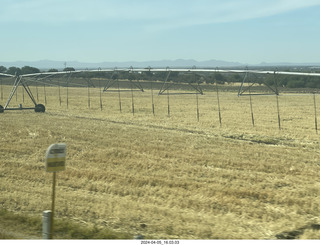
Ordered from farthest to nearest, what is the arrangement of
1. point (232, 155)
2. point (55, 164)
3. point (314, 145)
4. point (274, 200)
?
1. point (314, 145)
2. point (232, 155)
3. point (274, 200)
4. point (55, 164)

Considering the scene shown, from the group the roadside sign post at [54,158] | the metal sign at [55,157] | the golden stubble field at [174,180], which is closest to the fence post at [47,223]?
the roadside sign post at [54,158]

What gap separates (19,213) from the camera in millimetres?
11711

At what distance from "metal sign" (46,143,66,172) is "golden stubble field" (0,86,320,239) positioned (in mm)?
2509

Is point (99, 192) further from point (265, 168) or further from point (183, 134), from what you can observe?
point (183, 134)

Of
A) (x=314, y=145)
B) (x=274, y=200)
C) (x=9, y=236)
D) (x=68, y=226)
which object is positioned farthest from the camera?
(x=314, y=145)

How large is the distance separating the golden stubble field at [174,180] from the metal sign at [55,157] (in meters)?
2.51

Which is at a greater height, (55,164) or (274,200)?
(55,164)

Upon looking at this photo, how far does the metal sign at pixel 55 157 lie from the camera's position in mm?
8828

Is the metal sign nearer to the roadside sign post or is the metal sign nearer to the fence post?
the roadside sign post

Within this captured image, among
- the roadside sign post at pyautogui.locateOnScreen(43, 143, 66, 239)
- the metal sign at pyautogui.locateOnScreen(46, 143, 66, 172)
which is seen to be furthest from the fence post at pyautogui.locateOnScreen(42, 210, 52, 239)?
the metal sign at pyautogui.locateOnScreen(46, 143, 66, 172)

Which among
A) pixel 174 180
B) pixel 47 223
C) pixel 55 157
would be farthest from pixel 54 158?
pixel 174 180

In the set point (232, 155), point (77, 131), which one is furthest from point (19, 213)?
point (77, 131)

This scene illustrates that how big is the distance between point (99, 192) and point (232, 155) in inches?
328

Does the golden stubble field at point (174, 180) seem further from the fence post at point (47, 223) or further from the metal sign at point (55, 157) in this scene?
the metal sign at point (55, 157)
